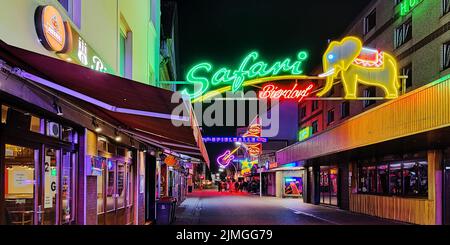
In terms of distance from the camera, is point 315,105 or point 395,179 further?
point 315,105

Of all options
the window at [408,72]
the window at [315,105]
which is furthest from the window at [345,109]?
the window at [408,72]

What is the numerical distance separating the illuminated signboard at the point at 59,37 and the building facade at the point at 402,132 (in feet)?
32.9

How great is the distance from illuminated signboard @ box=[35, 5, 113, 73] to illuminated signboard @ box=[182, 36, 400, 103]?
11.6m

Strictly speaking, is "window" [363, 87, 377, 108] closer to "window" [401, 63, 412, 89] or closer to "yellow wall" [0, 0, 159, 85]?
"window" [401, 63, 412, 89]

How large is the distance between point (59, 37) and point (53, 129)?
207cm

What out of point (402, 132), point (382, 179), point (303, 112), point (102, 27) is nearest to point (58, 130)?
point (102, 27)

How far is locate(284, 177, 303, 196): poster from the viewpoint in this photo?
166 ft

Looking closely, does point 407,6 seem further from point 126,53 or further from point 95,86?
point 95,86

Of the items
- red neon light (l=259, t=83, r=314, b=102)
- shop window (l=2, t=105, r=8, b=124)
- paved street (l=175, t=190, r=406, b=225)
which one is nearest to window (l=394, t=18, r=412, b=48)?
red neon light (l=259, t=83, r=314, b=102)

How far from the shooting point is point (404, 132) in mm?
16172

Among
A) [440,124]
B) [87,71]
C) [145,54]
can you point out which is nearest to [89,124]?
[87,71]

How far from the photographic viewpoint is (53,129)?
8281mm
